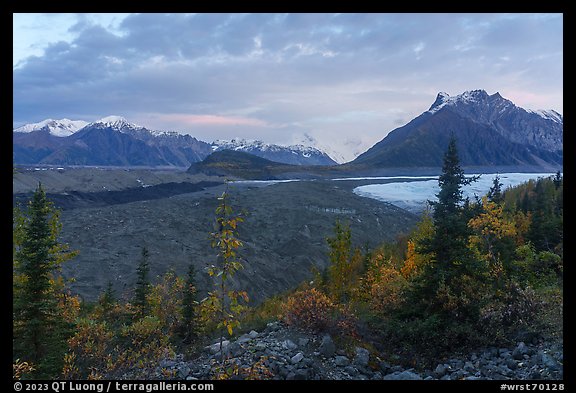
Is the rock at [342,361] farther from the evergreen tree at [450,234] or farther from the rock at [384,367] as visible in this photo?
the evergreen tree at [450,234]

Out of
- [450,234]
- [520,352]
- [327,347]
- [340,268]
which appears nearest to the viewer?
[520,352]

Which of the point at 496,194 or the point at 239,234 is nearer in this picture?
the point at 496,194

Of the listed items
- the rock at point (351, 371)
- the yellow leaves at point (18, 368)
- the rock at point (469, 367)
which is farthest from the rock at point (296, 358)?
the yellow leaves at point (18, 368)

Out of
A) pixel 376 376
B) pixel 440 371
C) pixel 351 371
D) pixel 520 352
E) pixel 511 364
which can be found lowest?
pixel 376 376

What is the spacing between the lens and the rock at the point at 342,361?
8094 mm

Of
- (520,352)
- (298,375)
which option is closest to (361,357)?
(298,375)

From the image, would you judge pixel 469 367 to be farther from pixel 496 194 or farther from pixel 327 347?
pixel 496 194

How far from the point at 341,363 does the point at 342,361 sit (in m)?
0.06

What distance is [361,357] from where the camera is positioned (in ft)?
27.1

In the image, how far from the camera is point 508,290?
31.3ft

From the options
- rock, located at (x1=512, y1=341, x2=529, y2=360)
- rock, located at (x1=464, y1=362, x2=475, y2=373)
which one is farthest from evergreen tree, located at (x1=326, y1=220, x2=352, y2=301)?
rock, located at (x1=512, y1=341, x2=529, y2=360)
